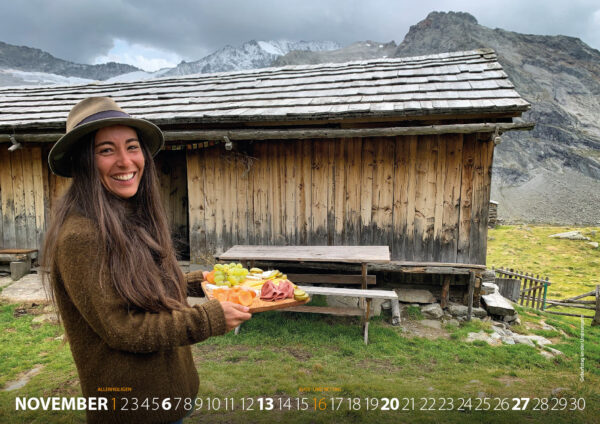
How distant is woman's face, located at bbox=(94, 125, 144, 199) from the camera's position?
150 cm

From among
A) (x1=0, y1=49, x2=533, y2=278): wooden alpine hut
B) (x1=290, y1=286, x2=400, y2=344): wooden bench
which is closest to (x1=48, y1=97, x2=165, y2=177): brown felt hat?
(x1=290, y1=286, x2=400, y2=344): wooden bench

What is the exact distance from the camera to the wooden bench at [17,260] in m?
6.70

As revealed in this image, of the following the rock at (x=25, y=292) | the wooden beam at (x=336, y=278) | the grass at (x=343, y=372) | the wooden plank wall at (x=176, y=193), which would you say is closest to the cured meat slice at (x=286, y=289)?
the grass at (x=343, y=372)

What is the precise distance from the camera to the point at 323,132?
17.7 ft

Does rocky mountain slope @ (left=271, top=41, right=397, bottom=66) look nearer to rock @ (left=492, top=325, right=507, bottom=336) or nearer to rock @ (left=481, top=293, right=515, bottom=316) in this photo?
rock @ (left=481, top=293, right=515, bottom=316)

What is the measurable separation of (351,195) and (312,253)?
1300 mm

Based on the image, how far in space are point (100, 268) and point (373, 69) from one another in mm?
7650

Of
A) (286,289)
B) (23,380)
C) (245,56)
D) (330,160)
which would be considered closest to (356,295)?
(330,160)

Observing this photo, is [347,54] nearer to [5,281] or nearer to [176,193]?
[176,193]

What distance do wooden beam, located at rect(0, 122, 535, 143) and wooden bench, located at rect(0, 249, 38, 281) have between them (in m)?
2.27

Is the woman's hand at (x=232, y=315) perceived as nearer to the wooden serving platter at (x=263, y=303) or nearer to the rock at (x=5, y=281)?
the wooden serving platter at (x=263, y=303)

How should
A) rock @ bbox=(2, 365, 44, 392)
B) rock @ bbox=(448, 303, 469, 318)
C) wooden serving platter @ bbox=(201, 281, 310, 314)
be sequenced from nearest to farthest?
wooden serving platter @ bbox=(201, 281, 310, 314)
rock @ bbox=(2, 365, 44, 392)
rock @ bbox=(448, 303, 469, 318)

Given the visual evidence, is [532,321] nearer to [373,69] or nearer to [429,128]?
[429,128]

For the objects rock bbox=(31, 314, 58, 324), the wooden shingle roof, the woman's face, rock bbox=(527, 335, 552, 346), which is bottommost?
rock bbox=(527, 335, 552, 346)
